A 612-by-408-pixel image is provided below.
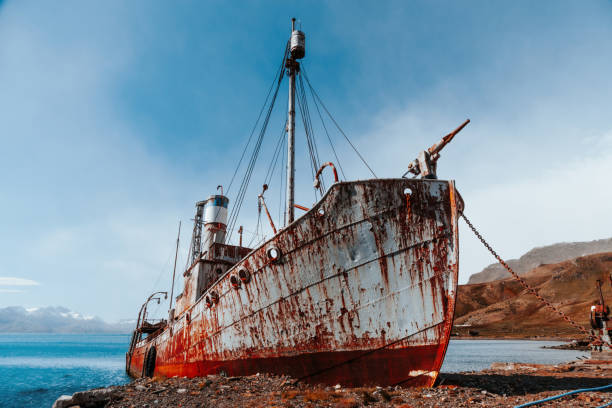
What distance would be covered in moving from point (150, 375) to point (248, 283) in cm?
1344

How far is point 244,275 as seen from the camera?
31.6 feet

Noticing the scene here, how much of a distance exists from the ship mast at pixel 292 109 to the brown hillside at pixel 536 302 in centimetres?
8345

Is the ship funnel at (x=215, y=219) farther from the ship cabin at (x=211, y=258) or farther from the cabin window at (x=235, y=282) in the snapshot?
the cabin window at (x=235, y=282)

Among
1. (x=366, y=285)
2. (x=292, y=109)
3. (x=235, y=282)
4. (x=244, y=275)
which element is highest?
(x=292, y=109)

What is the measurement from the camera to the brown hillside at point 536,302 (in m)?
83.4

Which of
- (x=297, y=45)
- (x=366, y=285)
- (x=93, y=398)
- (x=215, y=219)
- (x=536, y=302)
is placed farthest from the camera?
(x=536, y=302)

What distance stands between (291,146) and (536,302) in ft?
417

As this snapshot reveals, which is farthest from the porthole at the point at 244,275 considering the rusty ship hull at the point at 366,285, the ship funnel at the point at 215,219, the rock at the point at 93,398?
the ship funnel at the point at 215,219

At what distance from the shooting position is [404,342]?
7.82 metres

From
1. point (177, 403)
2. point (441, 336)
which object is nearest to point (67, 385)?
point (177, 403)

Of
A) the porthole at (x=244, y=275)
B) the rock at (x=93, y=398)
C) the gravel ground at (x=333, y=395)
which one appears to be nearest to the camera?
the gravel ground at (x=333, y=395)

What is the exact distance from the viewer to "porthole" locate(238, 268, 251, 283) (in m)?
9.56

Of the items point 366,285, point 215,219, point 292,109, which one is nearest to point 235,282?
point 366,285

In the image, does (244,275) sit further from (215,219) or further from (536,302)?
(536,302)
